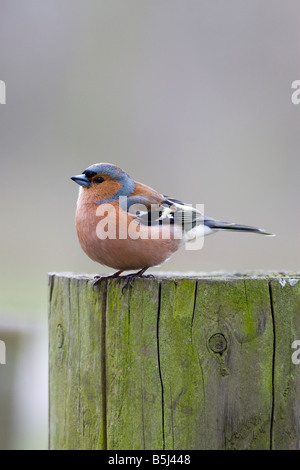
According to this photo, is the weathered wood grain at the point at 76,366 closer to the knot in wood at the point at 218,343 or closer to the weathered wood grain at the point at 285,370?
the knot in wood at the point at 218,343

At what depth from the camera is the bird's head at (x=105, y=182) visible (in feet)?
15.0

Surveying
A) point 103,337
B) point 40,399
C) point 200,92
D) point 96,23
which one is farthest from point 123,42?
point 103,337

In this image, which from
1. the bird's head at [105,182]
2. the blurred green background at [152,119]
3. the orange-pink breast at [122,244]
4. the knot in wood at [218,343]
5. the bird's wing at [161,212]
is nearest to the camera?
the knot in wood at [218,343]

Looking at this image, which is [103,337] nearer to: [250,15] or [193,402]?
[193,402]

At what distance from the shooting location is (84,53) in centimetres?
1184

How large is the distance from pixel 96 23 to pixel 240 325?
10.1 m

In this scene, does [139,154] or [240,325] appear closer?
[240,325]

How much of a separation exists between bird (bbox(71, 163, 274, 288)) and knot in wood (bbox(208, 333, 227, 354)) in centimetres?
111

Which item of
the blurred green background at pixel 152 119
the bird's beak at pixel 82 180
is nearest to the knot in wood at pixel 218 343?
the bird's beak at pixel 82 180

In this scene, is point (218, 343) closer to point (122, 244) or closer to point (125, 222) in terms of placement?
point (122, 244)

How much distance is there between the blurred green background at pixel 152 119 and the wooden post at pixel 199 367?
21.5 feet

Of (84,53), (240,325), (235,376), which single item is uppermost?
(84,53)

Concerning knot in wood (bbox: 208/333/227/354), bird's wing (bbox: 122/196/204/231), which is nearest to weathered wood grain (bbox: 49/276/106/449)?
knot in wood (bbox: 208/333/227/354)

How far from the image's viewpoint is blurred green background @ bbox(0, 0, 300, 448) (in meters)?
10.4
